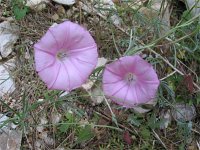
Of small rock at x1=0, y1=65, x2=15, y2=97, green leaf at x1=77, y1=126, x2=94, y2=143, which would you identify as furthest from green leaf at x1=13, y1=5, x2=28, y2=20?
green leaf at x1=77, y1=126, x2=94, y2=143

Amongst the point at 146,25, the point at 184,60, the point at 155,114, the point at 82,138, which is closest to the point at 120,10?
the point at 146,25

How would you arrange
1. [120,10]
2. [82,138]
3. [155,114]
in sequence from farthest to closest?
[120,10] → [155,114] → [82,138]

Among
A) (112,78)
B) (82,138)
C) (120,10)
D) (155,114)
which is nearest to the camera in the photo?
(112,78)

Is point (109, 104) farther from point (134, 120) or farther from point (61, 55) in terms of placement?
point (61, 55)

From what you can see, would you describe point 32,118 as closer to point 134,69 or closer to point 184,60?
point 134,69

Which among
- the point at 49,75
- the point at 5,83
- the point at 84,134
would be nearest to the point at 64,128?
the point at 84,134

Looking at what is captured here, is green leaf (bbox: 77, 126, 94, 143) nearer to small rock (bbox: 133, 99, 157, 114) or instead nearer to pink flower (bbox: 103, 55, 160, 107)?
small rock (bbox: 133, 99, 157, 114)
